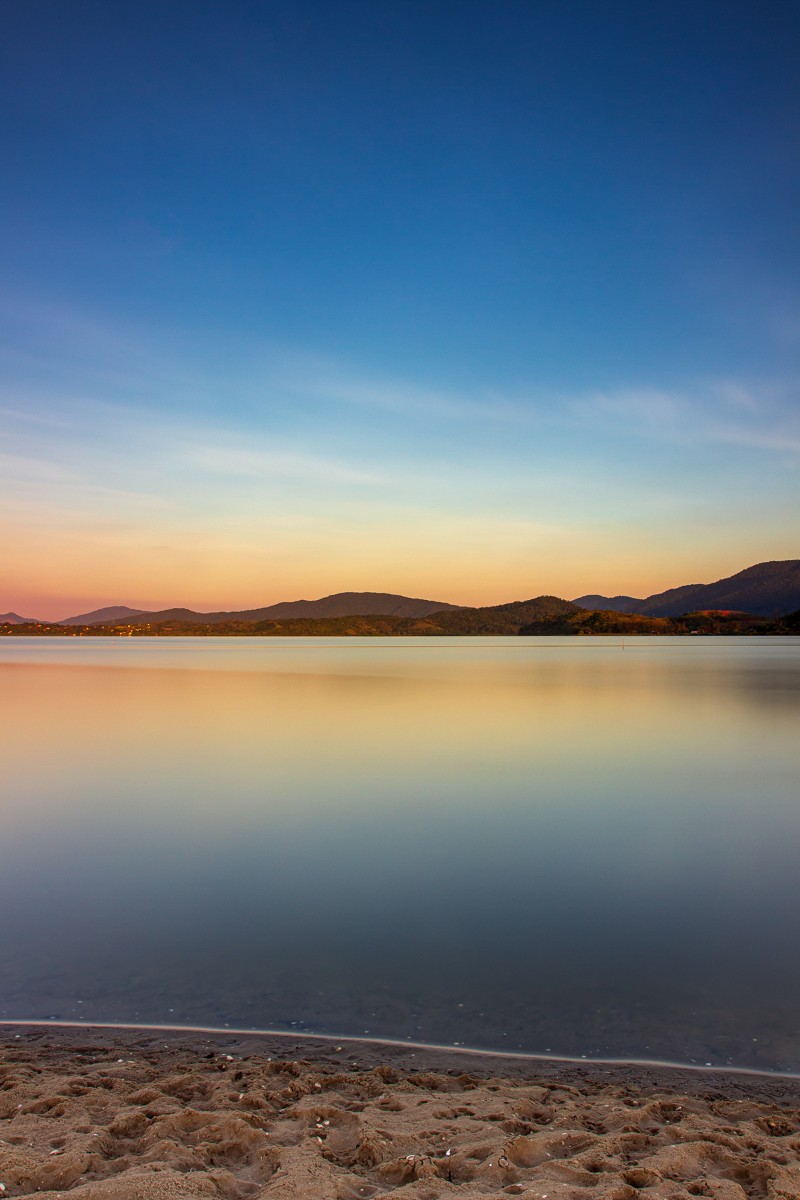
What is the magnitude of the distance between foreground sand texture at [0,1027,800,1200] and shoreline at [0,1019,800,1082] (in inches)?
2.4

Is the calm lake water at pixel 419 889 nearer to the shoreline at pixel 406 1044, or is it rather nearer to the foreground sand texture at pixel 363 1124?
the shoreline at pixel 406 1044

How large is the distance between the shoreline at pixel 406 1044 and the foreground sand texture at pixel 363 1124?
6 centimetres

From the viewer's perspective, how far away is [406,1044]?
4.69m

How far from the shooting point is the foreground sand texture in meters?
3.20

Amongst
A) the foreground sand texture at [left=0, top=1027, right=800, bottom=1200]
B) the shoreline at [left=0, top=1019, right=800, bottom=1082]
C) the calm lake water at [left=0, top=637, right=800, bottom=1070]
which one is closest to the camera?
the foreground sand texture at [left=0, top=1027, right=800, bottom=1200]

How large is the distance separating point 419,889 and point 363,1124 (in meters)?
4.00

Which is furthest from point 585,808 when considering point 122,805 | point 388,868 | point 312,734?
point 312,734

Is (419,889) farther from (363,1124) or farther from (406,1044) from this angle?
(363,1124)

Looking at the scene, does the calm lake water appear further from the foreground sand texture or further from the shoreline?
the foreground sand texture

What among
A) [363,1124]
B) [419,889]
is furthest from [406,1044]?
[419,889]

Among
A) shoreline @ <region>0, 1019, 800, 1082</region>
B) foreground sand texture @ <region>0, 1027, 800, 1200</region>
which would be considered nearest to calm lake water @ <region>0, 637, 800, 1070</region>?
shoreline @ <region>0, 1019, 800, 1082</region>

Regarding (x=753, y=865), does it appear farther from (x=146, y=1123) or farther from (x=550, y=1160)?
(x=146, y=1123)

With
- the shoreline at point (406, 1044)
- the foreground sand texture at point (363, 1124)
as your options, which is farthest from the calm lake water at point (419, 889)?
the foreground sand texture at point (363, 1124)

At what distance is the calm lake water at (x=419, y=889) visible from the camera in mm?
5133
